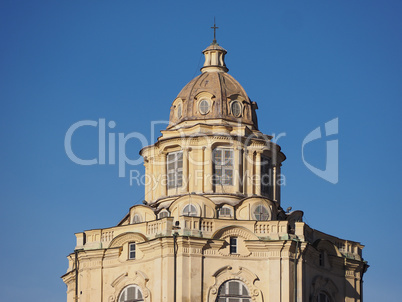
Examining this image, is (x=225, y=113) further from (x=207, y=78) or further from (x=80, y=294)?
(x=80, y=294)

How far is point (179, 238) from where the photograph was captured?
11250 centimetres

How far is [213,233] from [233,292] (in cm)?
467

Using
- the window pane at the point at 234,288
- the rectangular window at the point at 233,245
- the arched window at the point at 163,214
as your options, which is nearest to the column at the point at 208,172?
the arched window at the point at 163,214

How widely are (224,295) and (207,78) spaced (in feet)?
63.7

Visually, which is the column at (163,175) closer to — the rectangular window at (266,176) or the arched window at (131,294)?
the rectangular window at (266,176)

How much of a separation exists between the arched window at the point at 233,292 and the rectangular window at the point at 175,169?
9978 mm

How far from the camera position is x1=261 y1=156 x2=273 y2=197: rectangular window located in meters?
121

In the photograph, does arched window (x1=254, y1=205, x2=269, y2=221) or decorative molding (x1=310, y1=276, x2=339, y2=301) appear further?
decorative molding (x1=310, y1=276, x2=339, y2=301)

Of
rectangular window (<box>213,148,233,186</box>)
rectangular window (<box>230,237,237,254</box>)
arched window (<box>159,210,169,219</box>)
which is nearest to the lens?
rectangular window (<box>230,237,237,254</box>)

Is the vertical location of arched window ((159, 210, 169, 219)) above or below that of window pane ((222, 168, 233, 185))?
below

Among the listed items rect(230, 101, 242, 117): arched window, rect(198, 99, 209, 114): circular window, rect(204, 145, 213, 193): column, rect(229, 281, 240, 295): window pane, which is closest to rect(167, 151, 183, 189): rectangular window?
rect(204, 145, 213, 193): column

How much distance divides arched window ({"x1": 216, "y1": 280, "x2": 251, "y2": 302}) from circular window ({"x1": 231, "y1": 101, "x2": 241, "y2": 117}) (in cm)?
1509

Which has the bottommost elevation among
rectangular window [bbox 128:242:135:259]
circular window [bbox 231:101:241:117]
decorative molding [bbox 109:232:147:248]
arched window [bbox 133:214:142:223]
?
rectangular window [bbox 128:242:135:259]

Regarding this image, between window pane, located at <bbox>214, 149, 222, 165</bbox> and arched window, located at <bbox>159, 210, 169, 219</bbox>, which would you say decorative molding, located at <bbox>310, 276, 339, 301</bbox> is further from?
arched window, located at <bbox>159, 210, 169, 219</bbox>
